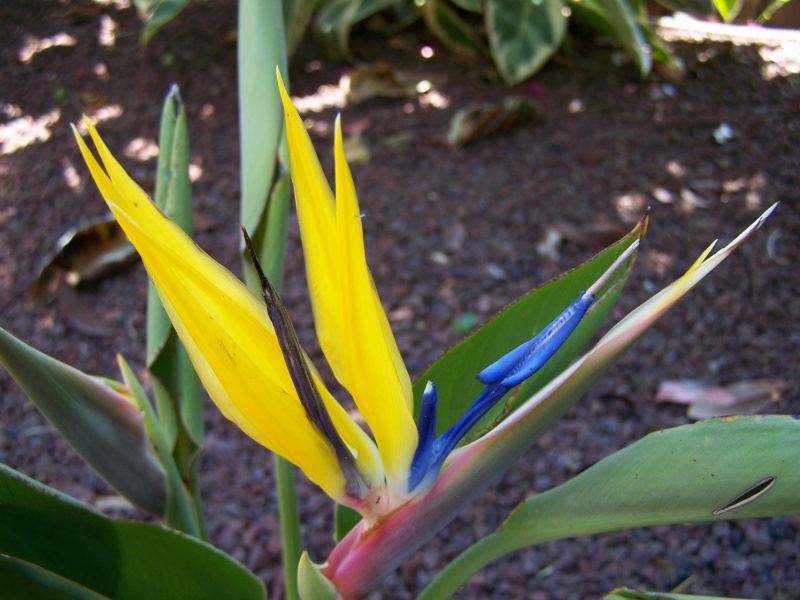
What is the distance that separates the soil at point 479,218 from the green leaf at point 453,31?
5cm

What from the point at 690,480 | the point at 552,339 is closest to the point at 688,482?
the point at 690,480

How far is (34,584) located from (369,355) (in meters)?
0.26

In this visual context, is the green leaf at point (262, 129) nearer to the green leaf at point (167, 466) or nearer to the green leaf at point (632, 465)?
the green leaf at point (167, 466)

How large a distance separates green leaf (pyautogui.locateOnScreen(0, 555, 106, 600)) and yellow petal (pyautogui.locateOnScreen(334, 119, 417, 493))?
22 cm

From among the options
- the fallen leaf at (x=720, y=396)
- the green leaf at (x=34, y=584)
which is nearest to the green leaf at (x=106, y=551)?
the green leaf at (x=34, y=584)

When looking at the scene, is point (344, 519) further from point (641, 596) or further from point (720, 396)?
point (720, 396)

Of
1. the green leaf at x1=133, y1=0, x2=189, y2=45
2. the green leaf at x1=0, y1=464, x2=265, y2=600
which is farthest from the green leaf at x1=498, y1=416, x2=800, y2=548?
the green leaf at x1=133, y1=0, x2=189, y2=45

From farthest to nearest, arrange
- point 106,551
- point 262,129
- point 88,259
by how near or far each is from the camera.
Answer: point 88,259
point 262,129
point 106,551

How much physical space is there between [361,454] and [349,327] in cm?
9

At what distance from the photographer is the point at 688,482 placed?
0.39 metres

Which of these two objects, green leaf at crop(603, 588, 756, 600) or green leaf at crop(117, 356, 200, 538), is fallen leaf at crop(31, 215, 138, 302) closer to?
green leaf at crop(117, 356, 200, 538)

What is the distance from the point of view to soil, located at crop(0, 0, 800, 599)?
0.98 m

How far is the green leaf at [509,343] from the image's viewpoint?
0.50m

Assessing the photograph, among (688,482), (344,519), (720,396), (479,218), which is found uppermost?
(688,482)
